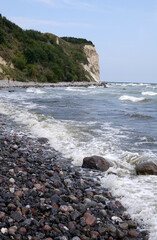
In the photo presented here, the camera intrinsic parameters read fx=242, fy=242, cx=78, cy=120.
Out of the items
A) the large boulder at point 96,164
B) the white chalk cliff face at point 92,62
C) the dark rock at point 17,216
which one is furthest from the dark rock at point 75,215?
the white chalk cliff face at point 92,62

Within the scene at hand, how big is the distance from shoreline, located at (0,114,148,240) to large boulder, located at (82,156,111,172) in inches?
6.3

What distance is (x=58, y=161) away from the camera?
19.6 feet

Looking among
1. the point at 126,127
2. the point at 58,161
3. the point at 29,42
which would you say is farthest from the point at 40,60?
the point at 58,161

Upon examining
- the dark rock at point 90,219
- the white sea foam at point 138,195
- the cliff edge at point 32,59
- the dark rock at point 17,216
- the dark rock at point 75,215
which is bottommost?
the white sea foam at point 138,195

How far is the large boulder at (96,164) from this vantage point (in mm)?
5547

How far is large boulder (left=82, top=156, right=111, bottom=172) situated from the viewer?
555cm

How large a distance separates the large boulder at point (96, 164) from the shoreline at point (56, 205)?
0.16 meters

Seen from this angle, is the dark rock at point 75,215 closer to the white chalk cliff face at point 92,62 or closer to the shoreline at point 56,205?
the shoreline at point 56,205

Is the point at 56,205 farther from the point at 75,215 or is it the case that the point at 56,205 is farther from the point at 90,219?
the point at 90,219

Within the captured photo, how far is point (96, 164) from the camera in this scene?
5.56 m

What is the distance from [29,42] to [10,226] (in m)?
63.2

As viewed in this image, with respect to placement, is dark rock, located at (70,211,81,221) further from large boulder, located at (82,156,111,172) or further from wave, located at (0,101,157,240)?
large boulder, located at (82,156,111,172)

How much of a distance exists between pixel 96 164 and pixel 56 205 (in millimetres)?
→ 2150

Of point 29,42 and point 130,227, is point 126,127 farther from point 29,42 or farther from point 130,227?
point 29,42
